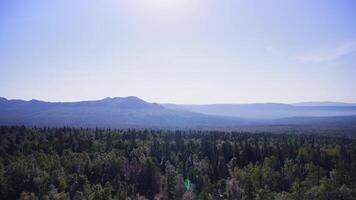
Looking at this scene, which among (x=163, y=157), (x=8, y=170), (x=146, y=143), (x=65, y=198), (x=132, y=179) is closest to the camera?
(x=65, y=198)

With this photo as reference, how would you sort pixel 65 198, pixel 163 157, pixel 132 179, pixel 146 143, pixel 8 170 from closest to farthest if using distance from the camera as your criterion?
pixel 65 198 → pixel 8 170 → pixel 132 179 → pixel 163 157 → pixel 146 143

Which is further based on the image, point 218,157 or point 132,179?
point 218,157

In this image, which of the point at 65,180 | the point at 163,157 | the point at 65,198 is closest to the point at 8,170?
the point at 65,180

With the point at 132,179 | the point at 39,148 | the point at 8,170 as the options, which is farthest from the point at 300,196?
the point at 39,148

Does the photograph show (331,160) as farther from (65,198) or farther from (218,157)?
(65,198)

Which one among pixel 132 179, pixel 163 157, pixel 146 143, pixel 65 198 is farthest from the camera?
pixel 146 143

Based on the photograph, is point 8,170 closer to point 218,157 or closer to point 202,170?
point 202,170
